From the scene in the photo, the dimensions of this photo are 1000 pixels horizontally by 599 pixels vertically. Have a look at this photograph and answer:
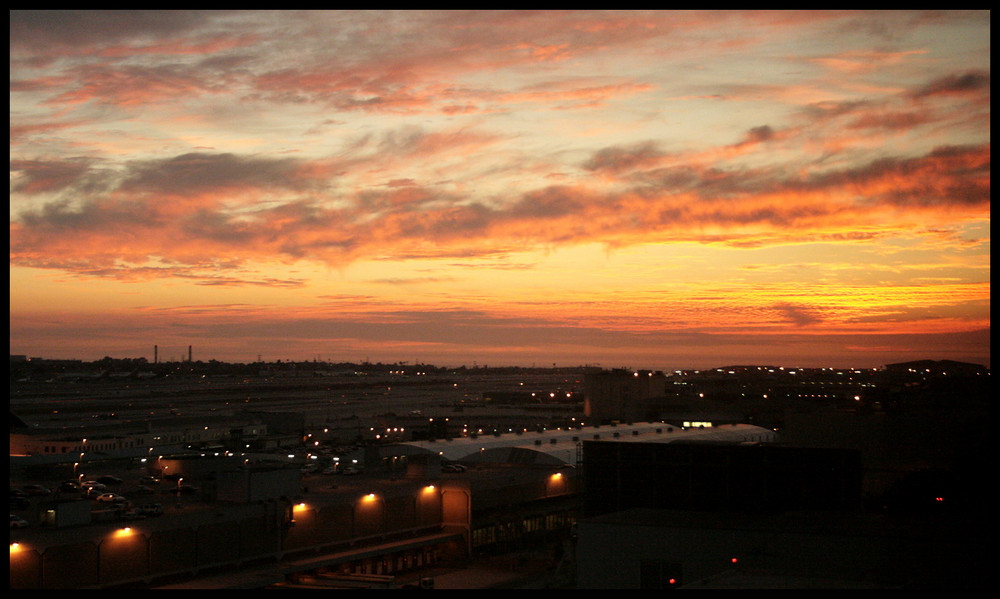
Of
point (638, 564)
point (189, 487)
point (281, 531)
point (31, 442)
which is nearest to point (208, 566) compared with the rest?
point (281, 531)

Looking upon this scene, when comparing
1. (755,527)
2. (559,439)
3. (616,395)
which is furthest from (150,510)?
(616,395)

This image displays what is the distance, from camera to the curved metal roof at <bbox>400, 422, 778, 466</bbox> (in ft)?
86.7

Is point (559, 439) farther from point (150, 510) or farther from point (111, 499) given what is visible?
point (150, 510)

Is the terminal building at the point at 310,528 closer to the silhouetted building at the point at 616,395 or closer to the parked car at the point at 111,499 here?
the parked car at the point at 111,499

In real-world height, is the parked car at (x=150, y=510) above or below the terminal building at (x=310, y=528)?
above

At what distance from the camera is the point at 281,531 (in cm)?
1611

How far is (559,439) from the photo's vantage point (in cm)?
2989

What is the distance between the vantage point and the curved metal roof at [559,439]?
2644 centimetres

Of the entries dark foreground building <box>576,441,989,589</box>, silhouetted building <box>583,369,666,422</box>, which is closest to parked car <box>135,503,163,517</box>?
dark foreground building <box>576,441,989,589</box>

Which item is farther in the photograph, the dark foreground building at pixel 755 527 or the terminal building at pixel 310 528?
the terminal building at pixel 310 528

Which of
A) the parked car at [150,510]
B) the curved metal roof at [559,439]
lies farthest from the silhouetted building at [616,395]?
the parked car at [150,510]

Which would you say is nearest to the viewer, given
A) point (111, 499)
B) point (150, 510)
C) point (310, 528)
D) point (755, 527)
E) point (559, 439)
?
point (755, 527)

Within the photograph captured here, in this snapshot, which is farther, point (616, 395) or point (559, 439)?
point (616, 395)

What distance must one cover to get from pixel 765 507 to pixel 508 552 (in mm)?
5923
